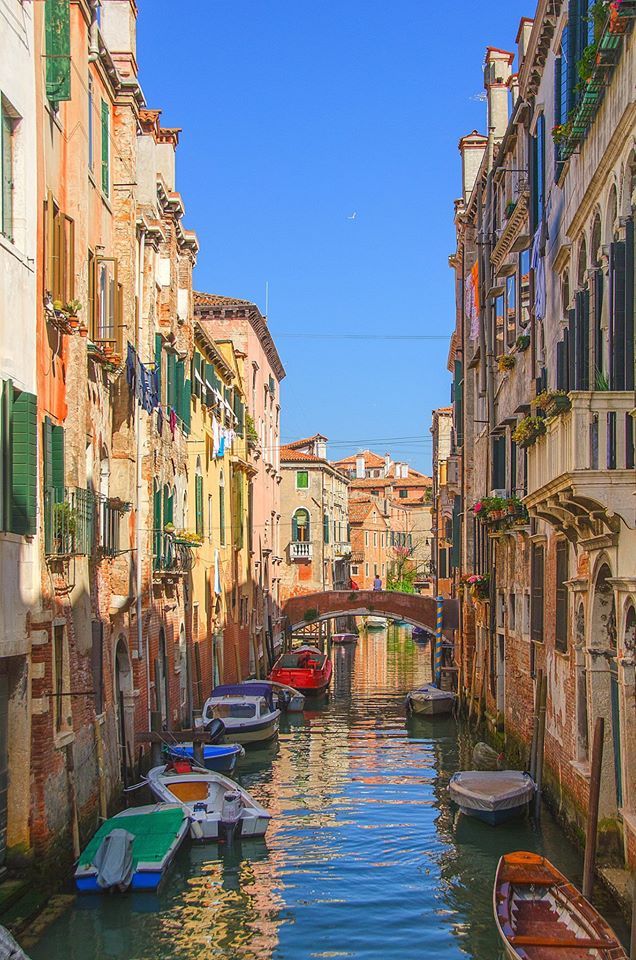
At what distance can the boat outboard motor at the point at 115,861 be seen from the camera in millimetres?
12984

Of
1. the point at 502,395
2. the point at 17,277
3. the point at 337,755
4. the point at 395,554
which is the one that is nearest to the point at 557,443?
the point at 17,277

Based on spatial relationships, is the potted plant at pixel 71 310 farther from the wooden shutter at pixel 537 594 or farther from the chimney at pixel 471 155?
the chimney at pixel 471 155

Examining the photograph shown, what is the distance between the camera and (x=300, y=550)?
58719 millimetres

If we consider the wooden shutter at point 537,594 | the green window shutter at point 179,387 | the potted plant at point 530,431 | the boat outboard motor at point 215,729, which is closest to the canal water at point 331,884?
the boat outboard motor at point 215,729

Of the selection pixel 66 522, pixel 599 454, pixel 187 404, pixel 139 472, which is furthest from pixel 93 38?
pixel 187 404

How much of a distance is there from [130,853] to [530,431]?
243 inches

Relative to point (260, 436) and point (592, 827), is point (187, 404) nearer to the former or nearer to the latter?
point (592, 827)

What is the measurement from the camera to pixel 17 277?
11.9 metres

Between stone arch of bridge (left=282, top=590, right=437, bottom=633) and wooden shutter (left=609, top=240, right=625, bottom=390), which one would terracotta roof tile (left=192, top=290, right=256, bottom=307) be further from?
wooden shutter (left=609, top=240, right=625, bottom=390)

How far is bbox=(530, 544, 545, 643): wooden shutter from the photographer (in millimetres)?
18297

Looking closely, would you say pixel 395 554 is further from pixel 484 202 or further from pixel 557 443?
pixel 557 443

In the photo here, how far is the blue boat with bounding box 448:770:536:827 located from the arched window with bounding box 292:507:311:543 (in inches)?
1649

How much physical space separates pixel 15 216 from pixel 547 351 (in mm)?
8595

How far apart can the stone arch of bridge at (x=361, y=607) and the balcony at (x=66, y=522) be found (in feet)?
100
